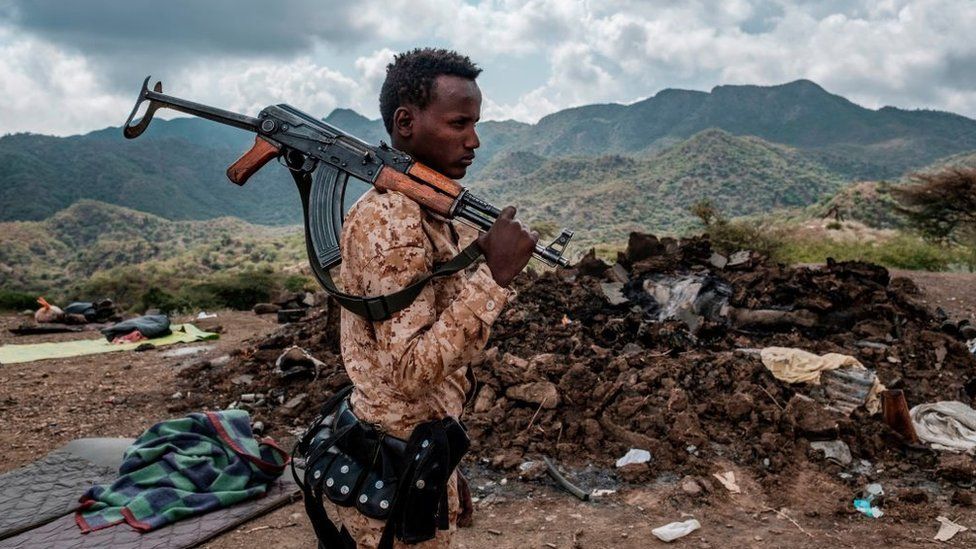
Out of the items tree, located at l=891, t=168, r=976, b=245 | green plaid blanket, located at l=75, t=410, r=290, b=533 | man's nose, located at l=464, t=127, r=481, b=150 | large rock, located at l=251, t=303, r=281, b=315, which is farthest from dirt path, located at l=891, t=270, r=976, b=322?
large rock, located at l=251, t=303, r=281, b=315

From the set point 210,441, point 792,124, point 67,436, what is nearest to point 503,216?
point 210,441

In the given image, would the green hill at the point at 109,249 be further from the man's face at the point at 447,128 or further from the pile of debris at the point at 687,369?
the man's face at the point at 447,128

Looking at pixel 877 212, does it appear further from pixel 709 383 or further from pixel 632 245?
pixel 709 383

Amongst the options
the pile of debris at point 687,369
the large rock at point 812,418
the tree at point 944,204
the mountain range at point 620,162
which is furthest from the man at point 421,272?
the tree at point 944,204

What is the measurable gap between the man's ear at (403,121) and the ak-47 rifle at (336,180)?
48 mm

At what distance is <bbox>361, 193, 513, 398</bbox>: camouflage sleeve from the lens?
4.16 ft

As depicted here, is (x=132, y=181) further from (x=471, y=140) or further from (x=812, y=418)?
(x=471, y=140)

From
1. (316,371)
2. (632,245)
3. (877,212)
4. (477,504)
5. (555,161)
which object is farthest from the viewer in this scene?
(555,161)

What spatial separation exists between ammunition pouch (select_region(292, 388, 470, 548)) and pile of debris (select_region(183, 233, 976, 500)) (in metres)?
2.91

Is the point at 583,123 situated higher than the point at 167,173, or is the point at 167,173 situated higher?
the point at 583,123

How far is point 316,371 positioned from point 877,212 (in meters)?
32.3

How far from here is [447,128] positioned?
1463mm

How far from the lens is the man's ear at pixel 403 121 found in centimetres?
148

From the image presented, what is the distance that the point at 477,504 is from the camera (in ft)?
12.6
